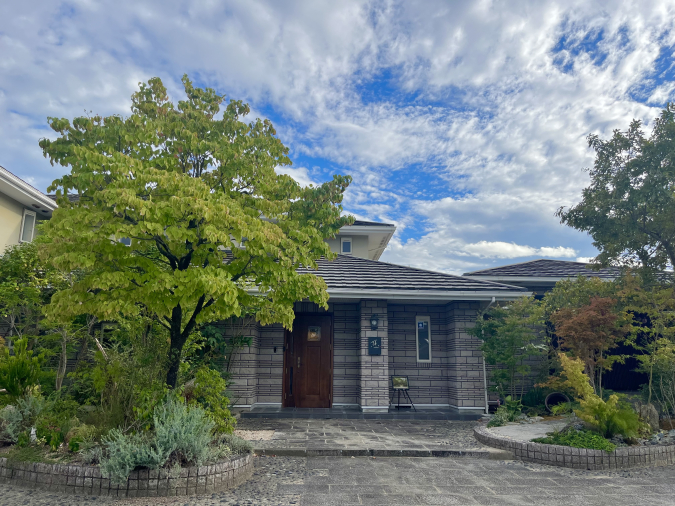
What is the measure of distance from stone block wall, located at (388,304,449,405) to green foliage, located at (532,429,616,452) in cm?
439

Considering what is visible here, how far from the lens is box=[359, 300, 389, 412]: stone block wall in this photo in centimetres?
1017

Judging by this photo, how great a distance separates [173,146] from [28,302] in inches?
225

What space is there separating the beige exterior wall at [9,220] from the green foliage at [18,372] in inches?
330

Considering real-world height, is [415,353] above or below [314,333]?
below

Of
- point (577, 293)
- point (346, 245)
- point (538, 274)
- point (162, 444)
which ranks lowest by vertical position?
point (162, 444)

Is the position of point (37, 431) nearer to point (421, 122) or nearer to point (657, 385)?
point (421, 122)

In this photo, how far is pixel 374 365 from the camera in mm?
10328

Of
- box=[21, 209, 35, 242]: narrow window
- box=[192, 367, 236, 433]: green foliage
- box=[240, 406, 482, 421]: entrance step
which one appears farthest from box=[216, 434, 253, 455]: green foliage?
box=[21, 209, 35, 242]: narrow window

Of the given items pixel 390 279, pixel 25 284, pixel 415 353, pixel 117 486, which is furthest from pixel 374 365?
pixel 25 284

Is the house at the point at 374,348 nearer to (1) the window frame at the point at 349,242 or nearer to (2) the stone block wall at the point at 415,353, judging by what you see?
(2) the stone block wall at the point at 415,353

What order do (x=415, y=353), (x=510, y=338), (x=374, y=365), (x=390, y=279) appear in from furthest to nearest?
(x=415, y=353)
(x=390, y=279)
(x=374, y=365)
(x=510, y=338)

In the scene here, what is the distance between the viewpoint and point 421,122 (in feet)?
33.8

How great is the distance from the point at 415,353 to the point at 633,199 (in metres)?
6.18

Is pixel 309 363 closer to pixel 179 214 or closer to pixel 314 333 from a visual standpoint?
pixel 314 333
